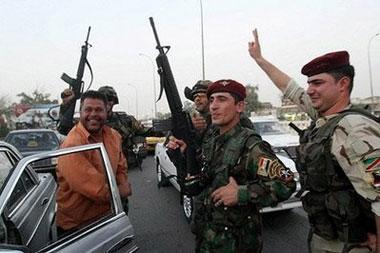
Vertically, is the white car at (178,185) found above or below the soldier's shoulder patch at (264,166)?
below

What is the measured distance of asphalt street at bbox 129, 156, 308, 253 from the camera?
4.89 metres

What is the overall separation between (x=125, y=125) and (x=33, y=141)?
6.71m

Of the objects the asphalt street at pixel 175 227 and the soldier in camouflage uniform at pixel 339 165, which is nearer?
the soldier in camouflage uniform at pixel 339 165

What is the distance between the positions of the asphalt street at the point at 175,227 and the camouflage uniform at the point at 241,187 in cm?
222

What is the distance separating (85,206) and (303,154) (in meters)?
1.44

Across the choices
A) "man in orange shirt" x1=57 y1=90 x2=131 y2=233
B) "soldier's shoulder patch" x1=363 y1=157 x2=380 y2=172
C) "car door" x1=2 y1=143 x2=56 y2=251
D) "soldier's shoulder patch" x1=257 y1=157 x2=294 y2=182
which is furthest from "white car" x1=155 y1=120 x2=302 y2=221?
"soldier's shoulder patch" x1=363 y1=157 x2=380 y2=172

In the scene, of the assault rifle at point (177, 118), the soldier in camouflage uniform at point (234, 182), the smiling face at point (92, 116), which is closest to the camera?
the soldier in camouflage uniform at point (234, 182)

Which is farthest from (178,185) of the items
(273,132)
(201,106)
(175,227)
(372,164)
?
(273,132)

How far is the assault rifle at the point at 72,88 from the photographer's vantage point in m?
4.70

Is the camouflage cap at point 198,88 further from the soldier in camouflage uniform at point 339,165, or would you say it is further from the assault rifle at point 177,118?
the soldier in camouflage uniform at point 339,165

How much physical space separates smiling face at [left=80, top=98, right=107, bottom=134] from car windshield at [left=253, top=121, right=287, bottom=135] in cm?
544

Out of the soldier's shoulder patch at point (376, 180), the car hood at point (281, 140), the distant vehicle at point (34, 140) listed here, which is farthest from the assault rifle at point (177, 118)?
the distant vehicle at point (34, 140)

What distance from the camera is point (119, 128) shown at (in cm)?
493

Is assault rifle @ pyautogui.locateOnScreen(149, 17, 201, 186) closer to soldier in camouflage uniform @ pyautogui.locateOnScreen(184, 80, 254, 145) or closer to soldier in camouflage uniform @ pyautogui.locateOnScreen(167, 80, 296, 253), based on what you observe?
soldier in camouflage uniform @ pyautogui.locateOnScreen(167, 80, 296, 253)
